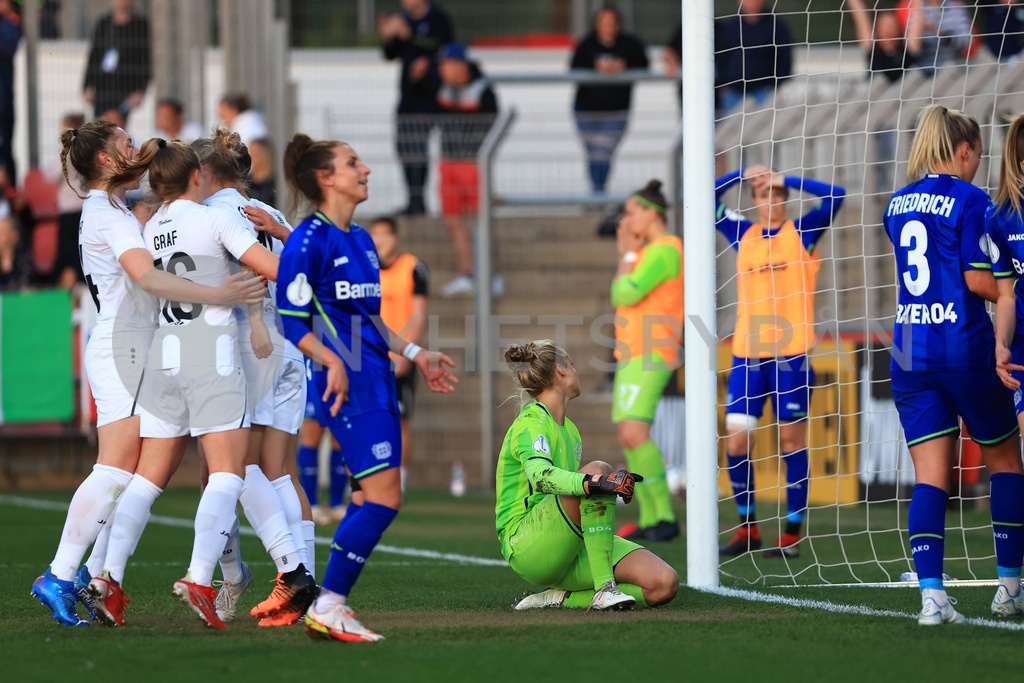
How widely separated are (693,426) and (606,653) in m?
2.02

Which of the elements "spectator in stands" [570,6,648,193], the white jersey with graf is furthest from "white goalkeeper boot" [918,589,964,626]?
"spectator in stands" [570,6,648,193]

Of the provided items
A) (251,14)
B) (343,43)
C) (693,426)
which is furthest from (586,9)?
(693,426)

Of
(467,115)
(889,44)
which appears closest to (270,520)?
(889,44)

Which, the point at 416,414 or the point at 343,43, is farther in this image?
the point at 343,43

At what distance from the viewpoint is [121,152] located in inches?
218

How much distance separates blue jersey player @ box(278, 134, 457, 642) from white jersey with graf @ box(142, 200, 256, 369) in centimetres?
44

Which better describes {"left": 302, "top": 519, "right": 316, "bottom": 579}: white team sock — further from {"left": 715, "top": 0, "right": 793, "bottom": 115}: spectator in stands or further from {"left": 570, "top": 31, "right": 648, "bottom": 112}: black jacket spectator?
{"left": 570, "top": 31, "right": 648, "bottom": 112}: black jacket spectator

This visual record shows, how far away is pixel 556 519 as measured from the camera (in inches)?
218

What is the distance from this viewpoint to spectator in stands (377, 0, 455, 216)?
13711 mm

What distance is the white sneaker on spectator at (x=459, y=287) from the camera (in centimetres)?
1384

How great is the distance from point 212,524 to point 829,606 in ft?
8.46

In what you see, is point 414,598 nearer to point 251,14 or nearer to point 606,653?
point 606,653

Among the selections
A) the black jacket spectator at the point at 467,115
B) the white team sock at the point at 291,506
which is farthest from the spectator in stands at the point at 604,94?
the white team sock at the point at 291,506

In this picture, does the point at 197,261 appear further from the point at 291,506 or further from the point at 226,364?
the point at 291,506
